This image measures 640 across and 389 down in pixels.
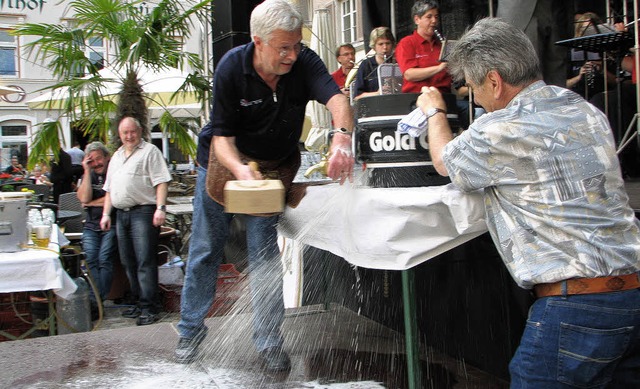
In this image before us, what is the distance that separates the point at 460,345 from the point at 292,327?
3.81 ft

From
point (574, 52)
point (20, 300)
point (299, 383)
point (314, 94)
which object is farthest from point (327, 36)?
point (299, 383)

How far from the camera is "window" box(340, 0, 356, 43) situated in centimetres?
1494

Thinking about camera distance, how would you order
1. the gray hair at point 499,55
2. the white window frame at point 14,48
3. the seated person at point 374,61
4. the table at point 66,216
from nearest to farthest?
the gray hair at point 499,55
the seated person at point 374,61
the table at point 66,216
the white window frame at point 14,48

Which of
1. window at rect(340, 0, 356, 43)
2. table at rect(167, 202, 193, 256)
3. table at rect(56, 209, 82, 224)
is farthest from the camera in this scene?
window at rect(340, 0, 356, 43)

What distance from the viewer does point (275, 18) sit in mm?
2930

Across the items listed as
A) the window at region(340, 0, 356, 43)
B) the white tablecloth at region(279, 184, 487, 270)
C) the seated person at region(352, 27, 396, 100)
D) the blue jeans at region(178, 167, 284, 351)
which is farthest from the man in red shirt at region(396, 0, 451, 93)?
the window at region(340, 0, 356, 43)

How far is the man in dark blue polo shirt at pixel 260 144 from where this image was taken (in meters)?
3.00

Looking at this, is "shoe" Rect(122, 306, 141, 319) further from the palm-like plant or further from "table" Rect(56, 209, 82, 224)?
the palm-like plant

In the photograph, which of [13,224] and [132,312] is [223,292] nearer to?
[132,312]

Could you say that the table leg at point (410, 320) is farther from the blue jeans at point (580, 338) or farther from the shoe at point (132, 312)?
the shoe at point (132, 312)

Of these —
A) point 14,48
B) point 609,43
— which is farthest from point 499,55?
point 14,48

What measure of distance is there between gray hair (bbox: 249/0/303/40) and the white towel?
0.73 meters

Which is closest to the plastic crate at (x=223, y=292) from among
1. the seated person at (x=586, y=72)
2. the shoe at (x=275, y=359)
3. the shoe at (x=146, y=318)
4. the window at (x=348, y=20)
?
the shoe at (x=146, y=318)

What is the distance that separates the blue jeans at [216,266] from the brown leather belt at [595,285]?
5.64 feet
